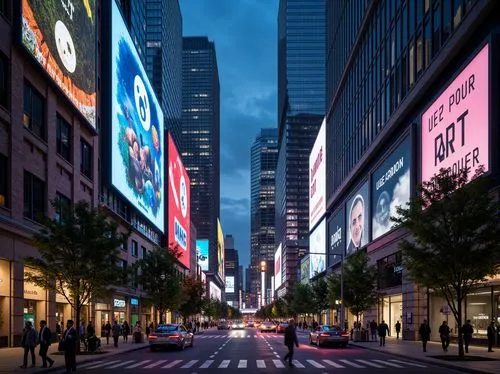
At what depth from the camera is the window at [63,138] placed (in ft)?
158

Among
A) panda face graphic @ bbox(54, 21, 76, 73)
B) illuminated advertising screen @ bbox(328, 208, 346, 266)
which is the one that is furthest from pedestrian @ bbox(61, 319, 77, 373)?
illuminated advertising screen @ bbox(328, 208, 346, 266)

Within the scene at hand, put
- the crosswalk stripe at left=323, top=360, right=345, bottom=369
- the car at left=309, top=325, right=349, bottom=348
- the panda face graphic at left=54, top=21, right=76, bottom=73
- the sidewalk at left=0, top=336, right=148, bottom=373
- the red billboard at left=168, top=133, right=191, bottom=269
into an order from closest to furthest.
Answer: the sidewalk at left=0, top=336, right=148, bottom=373 → the crosswalk stripe at left=323, top=360, right=345, bottom=369 → the car at left=309, top=325, right=349, bottom=348 → the panda face graphic at left=54, top=21, right=76, bottom=73 → the red billboard at left=168, top=133, right=191, bottom=269

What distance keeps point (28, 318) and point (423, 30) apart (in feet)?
110

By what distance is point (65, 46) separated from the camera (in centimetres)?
4688

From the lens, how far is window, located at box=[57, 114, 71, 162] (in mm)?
48094

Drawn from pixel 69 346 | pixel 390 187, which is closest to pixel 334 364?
pixel 69 346

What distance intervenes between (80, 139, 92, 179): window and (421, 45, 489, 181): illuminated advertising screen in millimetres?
27678

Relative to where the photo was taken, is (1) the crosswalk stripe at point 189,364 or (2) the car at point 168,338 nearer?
(1) the crosswalk stripe at point 189,364

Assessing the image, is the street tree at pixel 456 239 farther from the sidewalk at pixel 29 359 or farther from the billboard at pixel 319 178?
the billboard at pixel 319 178

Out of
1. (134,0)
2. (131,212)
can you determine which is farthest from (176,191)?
(131,212)

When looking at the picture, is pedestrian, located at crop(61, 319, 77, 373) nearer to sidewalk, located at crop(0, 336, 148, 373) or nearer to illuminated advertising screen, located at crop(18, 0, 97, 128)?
sidewalk, located at crop(0, 336, 148, 373)

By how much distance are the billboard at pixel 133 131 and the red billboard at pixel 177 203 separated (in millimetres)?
12725

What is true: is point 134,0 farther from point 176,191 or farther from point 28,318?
point 28,318

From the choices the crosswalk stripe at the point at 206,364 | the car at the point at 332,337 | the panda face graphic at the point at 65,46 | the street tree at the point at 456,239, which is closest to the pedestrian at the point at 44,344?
the crosswalk stripe at the point at 206,364
